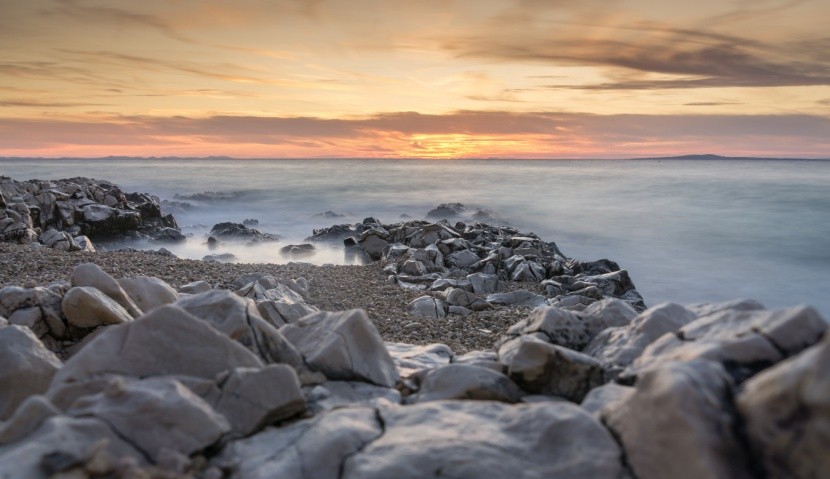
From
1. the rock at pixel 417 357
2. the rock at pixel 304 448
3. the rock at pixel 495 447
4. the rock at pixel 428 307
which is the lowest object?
the rock at pixel 428 307

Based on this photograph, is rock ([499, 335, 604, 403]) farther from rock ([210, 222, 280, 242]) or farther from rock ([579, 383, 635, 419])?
rock ([210, 222, 280, 242])

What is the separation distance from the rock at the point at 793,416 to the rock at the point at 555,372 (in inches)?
50.0

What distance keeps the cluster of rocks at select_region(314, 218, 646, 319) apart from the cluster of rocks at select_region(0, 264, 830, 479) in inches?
160

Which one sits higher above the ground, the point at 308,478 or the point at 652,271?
the point at 308,478

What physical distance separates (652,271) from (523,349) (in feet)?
45.2

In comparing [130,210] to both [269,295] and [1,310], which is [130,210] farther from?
[1,310]

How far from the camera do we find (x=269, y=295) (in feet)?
23.0

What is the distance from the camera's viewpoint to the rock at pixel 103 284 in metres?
4.78

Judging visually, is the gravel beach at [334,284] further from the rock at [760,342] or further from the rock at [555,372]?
the rock at [760,342]

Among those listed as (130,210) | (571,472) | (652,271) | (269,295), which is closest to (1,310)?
(269,295)

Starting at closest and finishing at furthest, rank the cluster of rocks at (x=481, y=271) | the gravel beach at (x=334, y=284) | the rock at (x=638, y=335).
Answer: the rock at (x=638, y=335), the gravel beach at (x=334, y=284), the cluster of rocks at (x=481, y=271)

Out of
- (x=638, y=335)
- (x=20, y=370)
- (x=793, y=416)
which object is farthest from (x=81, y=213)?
(x=793, y=416)

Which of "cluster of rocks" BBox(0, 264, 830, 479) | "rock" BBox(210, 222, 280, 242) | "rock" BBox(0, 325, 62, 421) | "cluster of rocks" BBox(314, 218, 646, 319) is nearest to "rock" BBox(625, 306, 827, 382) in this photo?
"cluster of rocks" BBox(0, 264, 830, 479)

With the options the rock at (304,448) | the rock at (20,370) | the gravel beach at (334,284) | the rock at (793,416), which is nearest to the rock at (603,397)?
the rock at (793,416)
